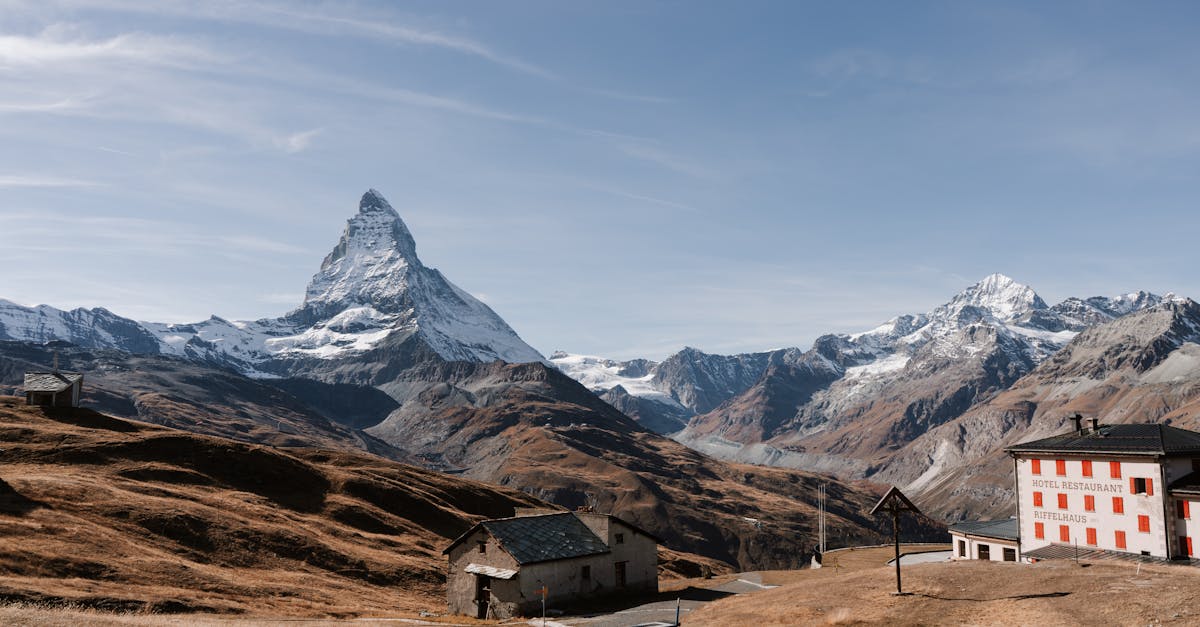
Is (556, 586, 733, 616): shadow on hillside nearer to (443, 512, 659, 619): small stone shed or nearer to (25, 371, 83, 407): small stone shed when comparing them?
(443, 512, 659, 619): small stone shed

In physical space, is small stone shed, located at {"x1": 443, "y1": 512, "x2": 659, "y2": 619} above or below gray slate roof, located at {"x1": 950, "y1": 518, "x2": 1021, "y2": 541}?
below

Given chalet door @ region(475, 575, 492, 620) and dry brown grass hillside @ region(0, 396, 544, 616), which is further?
chalet door @ region(475, 575, 492, 620)

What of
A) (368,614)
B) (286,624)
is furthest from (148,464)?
(286,624)

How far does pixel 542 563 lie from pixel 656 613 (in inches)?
347

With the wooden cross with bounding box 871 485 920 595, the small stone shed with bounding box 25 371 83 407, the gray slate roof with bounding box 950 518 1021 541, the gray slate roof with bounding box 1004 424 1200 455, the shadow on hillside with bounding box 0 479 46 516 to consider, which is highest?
the small stone shed with bounding box 25 371 83 407

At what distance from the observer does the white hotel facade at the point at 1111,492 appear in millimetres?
58125

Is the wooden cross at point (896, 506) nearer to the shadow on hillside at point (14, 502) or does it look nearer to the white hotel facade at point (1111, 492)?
the white hotel facade at point (1111, 492)

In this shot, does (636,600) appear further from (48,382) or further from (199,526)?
(48,382)

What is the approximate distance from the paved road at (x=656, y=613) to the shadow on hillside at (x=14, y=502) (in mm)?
45052

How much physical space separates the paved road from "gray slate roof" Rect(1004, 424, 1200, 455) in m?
24.9

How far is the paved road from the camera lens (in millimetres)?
53469

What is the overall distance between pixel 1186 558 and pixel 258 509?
274 ft

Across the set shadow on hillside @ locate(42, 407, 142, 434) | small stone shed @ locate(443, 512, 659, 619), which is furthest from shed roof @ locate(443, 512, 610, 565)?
shadow on hillside @ locate(42, 407, 142, 434)

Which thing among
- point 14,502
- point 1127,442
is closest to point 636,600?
point 1127,442
